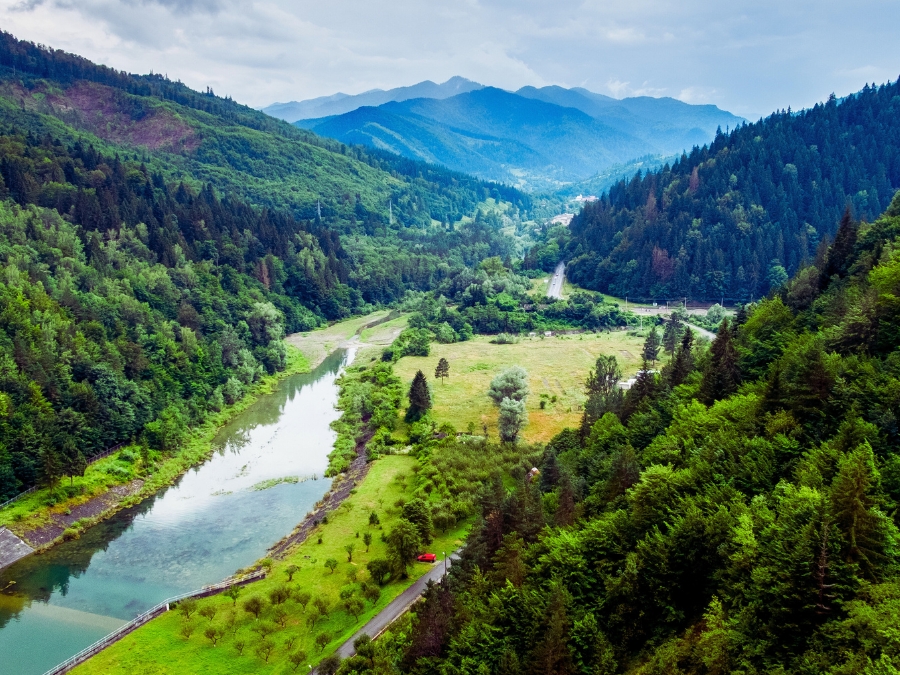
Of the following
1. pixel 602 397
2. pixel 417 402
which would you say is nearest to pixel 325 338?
pixel 417 402

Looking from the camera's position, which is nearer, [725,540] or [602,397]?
[725,540]

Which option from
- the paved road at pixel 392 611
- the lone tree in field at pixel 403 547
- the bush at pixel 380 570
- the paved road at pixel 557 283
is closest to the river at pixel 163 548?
the bush at pixel 380 570

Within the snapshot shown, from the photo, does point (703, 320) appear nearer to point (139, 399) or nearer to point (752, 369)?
point (752, 369)

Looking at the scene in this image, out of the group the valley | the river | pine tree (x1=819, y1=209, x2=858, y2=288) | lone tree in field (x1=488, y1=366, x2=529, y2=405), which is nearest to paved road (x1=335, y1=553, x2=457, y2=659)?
the valley

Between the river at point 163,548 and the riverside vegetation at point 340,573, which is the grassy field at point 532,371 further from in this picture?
the river at point 163,548

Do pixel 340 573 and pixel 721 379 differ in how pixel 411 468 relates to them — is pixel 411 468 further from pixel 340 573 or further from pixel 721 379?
pixel 721 379

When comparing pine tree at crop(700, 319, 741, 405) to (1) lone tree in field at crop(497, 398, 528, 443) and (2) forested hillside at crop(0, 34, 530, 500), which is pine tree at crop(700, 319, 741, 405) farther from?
(2) forested hillside at crop(0, 34, 530, 500)
